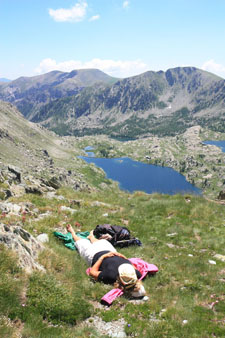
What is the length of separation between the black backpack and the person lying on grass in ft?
6.76

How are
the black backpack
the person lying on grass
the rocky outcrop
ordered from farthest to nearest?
1. the black backpack
2. the person lying on grass
3. the rocky outcrop

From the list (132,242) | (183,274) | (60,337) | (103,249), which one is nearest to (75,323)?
(60,337)

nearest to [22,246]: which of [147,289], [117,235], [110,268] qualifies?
[110,268]

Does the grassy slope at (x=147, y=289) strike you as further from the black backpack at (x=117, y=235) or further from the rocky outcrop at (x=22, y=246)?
the black backpack at (x=117, y=235)

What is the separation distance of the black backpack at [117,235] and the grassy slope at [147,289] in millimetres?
847

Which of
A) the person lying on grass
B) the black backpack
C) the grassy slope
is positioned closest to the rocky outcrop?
the grassy slope

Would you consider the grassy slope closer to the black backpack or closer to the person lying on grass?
the person lying on grass

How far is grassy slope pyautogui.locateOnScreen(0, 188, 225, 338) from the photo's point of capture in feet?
24.6

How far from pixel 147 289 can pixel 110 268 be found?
1.92m

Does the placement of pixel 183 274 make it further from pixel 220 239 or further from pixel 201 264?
pixel 220 239

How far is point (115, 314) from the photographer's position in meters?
8.45

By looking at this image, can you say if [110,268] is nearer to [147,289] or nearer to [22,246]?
[147,289]

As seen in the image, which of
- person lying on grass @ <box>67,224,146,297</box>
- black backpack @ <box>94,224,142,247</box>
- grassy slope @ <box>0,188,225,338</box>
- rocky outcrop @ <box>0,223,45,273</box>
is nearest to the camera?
grassy slope @ <box>0,188,225,338</box>

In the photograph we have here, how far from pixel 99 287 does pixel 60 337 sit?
319cm
